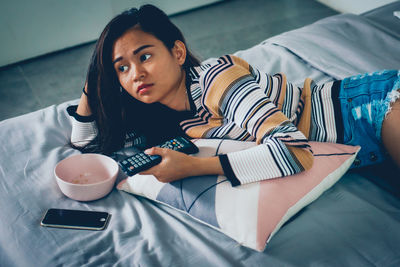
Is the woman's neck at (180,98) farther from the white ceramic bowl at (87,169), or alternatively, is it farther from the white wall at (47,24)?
the white wall at (47,24)

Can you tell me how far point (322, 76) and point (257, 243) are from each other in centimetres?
85

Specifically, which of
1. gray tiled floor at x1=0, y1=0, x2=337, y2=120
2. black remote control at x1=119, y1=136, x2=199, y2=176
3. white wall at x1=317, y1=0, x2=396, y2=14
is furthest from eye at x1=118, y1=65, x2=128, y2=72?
white wall at x1=317, y1=0, x2=396, y2=14

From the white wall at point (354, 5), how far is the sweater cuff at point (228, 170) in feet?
6.32

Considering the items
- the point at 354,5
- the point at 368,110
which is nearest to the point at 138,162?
the point at 368,110

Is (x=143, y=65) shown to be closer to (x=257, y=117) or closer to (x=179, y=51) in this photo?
(x=179, y=51)

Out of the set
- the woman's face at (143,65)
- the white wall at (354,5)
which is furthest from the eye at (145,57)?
the white wall at (354,5)

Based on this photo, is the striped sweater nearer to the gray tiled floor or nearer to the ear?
the ear

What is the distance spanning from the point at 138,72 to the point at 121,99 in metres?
0.17

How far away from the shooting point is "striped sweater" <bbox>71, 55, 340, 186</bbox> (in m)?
0.95

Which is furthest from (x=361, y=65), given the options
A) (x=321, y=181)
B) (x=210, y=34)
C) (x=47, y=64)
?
(x=47, y=64)

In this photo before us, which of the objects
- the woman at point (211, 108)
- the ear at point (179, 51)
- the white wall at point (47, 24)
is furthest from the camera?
the white wall at point (47, 24)

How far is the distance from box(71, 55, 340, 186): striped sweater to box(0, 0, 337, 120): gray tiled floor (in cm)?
108

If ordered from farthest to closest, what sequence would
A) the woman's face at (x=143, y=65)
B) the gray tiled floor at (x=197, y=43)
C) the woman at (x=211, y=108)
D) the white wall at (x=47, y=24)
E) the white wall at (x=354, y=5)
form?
the white wall at (x=354, y=5)
the white wall at (x=47, y=24)
the gray tiled floor at (x=197, y=43)
the woman's face at (x=143, y=65)
the woman at (x=211, y=108)

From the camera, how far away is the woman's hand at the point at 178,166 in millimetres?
964
